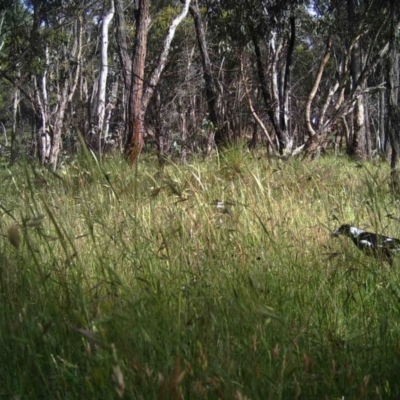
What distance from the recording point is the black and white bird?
9.61ft

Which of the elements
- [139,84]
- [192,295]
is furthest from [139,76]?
[192,295]

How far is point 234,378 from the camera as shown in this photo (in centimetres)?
174

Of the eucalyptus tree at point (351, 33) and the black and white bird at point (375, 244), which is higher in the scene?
the eucalyptus tree at point (351, 33)

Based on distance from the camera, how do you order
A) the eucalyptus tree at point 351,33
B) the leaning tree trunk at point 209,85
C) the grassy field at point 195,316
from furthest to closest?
the leaning tree trunk at point 209,85, the eucalyptus tree at point 351,33, the grassy field at point 195,316

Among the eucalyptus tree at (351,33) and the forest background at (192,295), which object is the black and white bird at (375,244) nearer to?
the forest background at (192,295)

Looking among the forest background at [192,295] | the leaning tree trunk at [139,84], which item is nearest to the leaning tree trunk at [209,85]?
the leaning tree trunk at [139,84]

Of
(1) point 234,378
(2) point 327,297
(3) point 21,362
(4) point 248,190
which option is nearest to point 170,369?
(1) point 234,378

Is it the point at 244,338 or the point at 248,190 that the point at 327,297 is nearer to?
the point at 244,338

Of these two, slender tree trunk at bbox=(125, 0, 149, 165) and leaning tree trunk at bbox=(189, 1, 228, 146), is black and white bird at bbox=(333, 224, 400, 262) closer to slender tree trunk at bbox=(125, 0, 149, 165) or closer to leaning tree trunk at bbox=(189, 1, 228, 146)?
slender tree trunk at bbox=(125, 0, 149, 165)

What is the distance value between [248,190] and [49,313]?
2.26 metres

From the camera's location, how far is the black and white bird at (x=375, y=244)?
2930 millimetres

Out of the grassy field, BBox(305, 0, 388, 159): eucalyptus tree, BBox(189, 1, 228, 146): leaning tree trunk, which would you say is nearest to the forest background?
the grassy field

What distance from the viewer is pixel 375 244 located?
2.96 metres

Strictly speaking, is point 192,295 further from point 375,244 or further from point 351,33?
point 351,33
